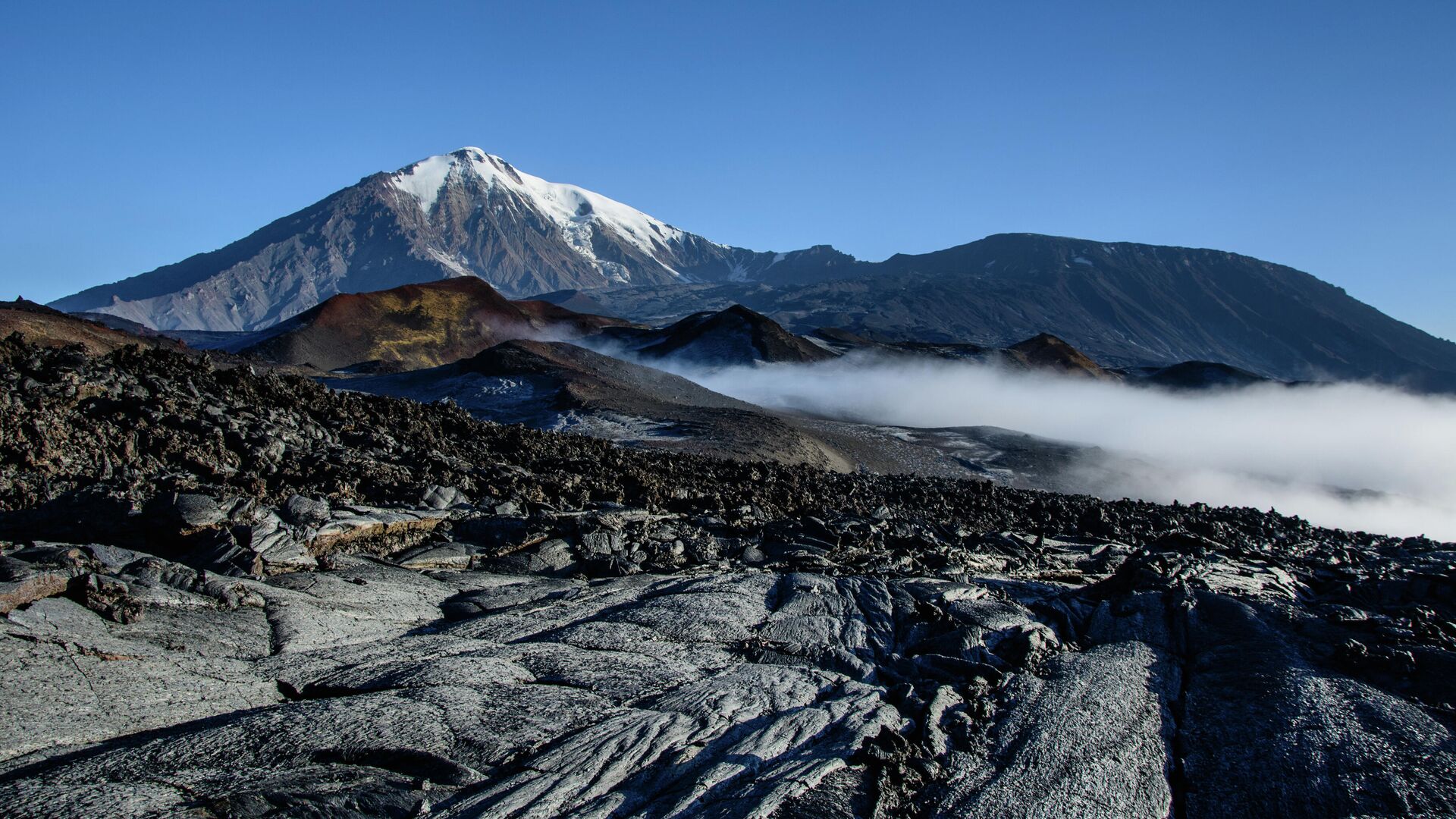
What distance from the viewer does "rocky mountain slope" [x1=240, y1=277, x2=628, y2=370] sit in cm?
5369

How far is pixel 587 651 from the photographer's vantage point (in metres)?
6.28

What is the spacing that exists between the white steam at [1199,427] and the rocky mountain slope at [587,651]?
19.0 m

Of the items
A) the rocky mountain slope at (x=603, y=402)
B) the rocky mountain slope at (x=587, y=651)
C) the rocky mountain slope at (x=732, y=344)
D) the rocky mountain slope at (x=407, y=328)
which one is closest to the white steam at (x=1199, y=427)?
the rocky mountain slope at (x=732, y=344)

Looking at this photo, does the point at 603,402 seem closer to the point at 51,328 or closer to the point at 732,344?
the point at 51,328

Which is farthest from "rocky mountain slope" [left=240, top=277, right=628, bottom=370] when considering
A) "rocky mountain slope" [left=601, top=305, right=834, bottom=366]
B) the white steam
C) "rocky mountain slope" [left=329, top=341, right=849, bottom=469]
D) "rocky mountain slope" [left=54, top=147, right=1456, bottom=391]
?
"rocky mountain slope" [left=54, top=147, right=1456, bottom=391]

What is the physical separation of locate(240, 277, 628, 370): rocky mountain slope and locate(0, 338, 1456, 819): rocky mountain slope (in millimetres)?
42196

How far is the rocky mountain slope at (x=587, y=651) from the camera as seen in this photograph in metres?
4.56

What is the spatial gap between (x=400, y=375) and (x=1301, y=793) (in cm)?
3327

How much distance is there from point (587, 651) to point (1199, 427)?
45.5m

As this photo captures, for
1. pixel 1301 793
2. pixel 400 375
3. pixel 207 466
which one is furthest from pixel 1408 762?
pixel 400 375

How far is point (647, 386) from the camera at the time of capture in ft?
109

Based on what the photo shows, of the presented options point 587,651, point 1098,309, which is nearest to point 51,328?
point 587,651

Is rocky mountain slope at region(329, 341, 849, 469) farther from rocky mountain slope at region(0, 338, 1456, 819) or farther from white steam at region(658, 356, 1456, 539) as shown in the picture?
rocky mountain slope at region(0, 338, 1456, 819)

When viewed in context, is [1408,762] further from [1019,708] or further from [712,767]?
[712,767]
